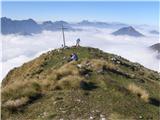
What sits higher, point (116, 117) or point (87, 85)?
point (87, 85)

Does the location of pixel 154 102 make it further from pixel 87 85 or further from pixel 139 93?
pixel 87 85

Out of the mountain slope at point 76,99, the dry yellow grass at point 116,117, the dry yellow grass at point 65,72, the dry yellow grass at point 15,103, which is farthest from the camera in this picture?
the dry yellow grass at point 65,72

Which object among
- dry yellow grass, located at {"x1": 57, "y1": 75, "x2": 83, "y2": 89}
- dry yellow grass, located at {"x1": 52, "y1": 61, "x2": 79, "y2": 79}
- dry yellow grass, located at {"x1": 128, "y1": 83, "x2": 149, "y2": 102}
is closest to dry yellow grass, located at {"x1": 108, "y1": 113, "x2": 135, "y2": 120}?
dry yellow grass, located at {"x1": 128, "y1": 83, "x2": 149, "y2": 102}

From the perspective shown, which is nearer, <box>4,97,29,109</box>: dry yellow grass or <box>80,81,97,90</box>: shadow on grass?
<box>4,97,29,109</box>: dry yellow grass

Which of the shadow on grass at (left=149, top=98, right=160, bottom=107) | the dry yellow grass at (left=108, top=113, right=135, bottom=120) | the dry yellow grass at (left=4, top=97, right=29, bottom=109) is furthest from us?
the shadow on grass at (left=149, top=98, right=160, bottom=107)

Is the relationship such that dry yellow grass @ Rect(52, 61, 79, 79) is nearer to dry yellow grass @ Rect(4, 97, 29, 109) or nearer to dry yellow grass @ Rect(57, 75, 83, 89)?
dry yellow grass @ Rect(57, 75, 83, 89)

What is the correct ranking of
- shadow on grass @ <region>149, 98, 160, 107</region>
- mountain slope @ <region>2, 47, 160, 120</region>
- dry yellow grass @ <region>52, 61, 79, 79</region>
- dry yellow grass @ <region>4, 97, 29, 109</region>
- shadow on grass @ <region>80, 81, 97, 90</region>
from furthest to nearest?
1. dry yellow grass @ <region>52, 61, 79, 79</region>
2. shadow on grass @ <region>80, 81, 97, 90</region>
3. shadow on grass @ <region>149, 98, 160, 107</region>
4. dry yellow grass @ <region>4, 97, 29, 109</region>
5. mountain slope @ <region>2, 47, 160, 120</region>

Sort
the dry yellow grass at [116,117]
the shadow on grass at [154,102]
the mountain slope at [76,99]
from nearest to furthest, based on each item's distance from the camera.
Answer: the dry yellow grass at [116,117] → the mountain slope at [76,99] → the shadow on grass at [154,102]

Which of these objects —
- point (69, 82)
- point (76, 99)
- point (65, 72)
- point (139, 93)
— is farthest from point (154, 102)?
point (65, 72)

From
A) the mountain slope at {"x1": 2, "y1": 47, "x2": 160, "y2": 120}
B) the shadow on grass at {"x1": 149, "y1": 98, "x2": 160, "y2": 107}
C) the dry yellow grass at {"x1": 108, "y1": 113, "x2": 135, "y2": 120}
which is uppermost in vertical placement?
the mountain slope at {"x1": 2, "y1": 47, "x2": 160, "y2": 120}

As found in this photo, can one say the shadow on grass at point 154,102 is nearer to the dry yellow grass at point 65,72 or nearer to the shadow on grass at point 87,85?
the shadow on grass at point 87,85

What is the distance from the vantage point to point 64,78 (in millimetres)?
31984

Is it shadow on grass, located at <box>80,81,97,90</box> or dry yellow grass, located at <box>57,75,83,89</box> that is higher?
dry yellow grass, located at <box>57,75,83,89</box>

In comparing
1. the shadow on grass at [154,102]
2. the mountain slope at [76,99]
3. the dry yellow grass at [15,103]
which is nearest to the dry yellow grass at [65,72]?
the mountain slope at [76,99]
